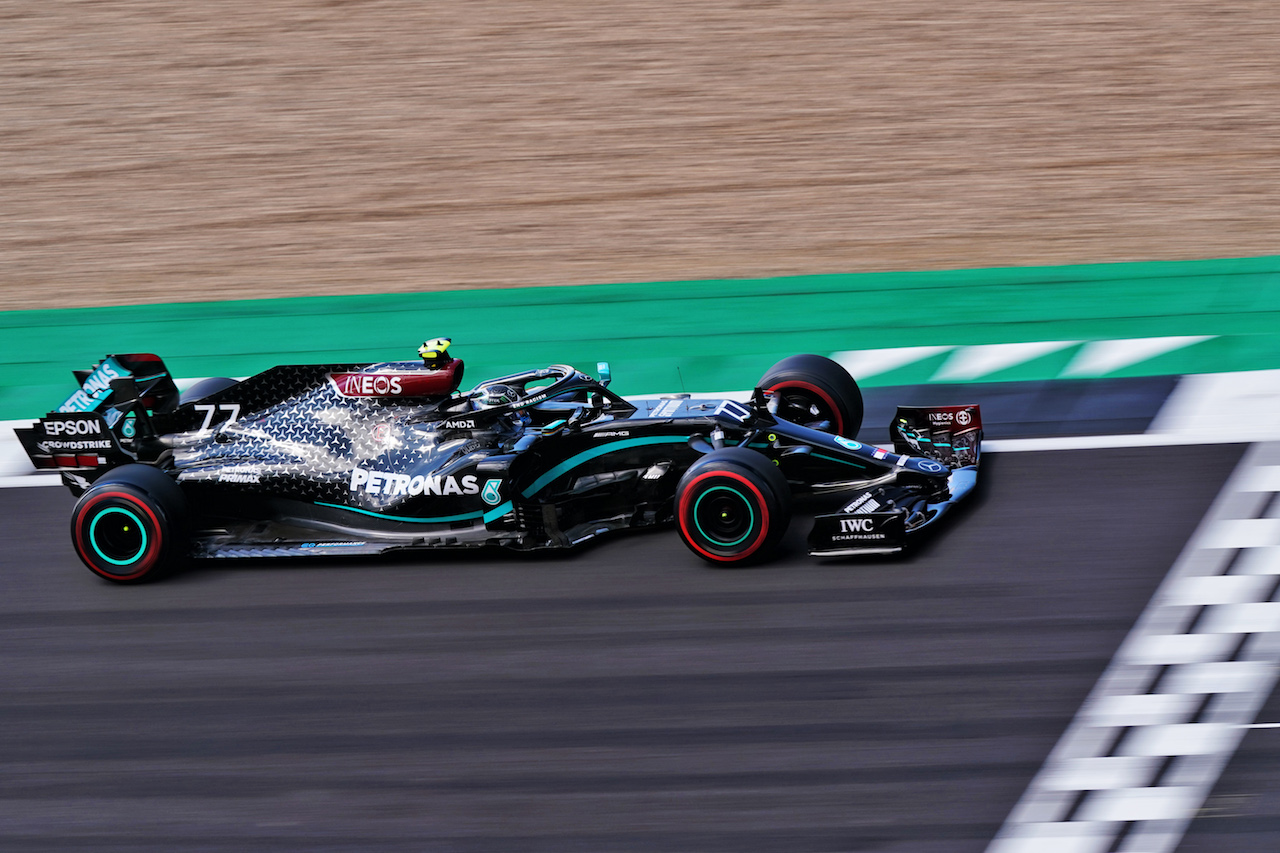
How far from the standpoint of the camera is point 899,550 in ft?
22.0

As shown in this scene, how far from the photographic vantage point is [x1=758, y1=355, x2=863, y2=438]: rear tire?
8000 millimetres

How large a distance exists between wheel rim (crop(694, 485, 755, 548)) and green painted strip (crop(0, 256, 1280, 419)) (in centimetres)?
316

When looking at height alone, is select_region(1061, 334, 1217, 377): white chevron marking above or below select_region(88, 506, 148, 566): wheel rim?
below

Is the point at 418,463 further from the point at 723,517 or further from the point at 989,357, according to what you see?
the point at 989,357

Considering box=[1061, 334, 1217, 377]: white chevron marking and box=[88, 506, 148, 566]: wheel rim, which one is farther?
box=[1061, 334, 1217, 377]: white chevron marking

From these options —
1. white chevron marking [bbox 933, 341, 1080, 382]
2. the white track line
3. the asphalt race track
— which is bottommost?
the white track line

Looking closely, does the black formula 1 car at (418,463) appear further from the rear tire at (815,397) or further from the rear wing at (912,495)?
the rear tire at (815,397)

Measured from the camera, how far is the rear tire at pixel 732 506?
6.60m

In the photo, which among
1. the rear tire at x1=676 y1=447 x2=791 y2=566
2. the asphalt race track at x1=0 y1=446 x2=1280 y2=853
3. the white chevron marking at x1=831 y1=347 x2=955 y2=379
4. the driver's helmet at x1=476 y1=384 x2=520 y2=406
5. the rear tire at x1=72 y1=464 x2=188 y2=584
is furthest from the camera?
the white chevron marking at x1=831 y1=347 x2=955 y2=379

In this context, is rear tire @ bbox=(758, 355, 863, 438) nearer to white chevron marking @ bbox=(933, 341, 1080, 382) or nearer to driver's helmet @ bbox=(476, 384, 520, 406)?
driver's helmet @ bbox=(476, 384, 520, 406)

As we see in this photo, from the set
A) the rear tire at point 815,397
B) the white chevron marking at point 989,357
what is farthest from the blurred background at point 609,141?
the rear tire at point 815,397

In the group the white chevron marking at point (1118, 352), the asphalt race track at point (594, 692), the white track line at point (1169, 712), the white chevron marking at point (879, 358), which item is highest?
the white chevron marking at point (879, 358)

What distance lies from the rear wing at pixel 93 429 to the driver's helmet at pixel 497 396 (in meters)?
1.87

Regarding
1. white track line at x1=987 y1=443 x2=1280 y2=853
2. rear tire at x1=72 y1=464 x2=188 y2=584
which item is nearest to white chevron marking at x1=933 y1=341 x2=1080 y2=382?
white track line at x1=987 y1=443 x2=1280 y2=853
